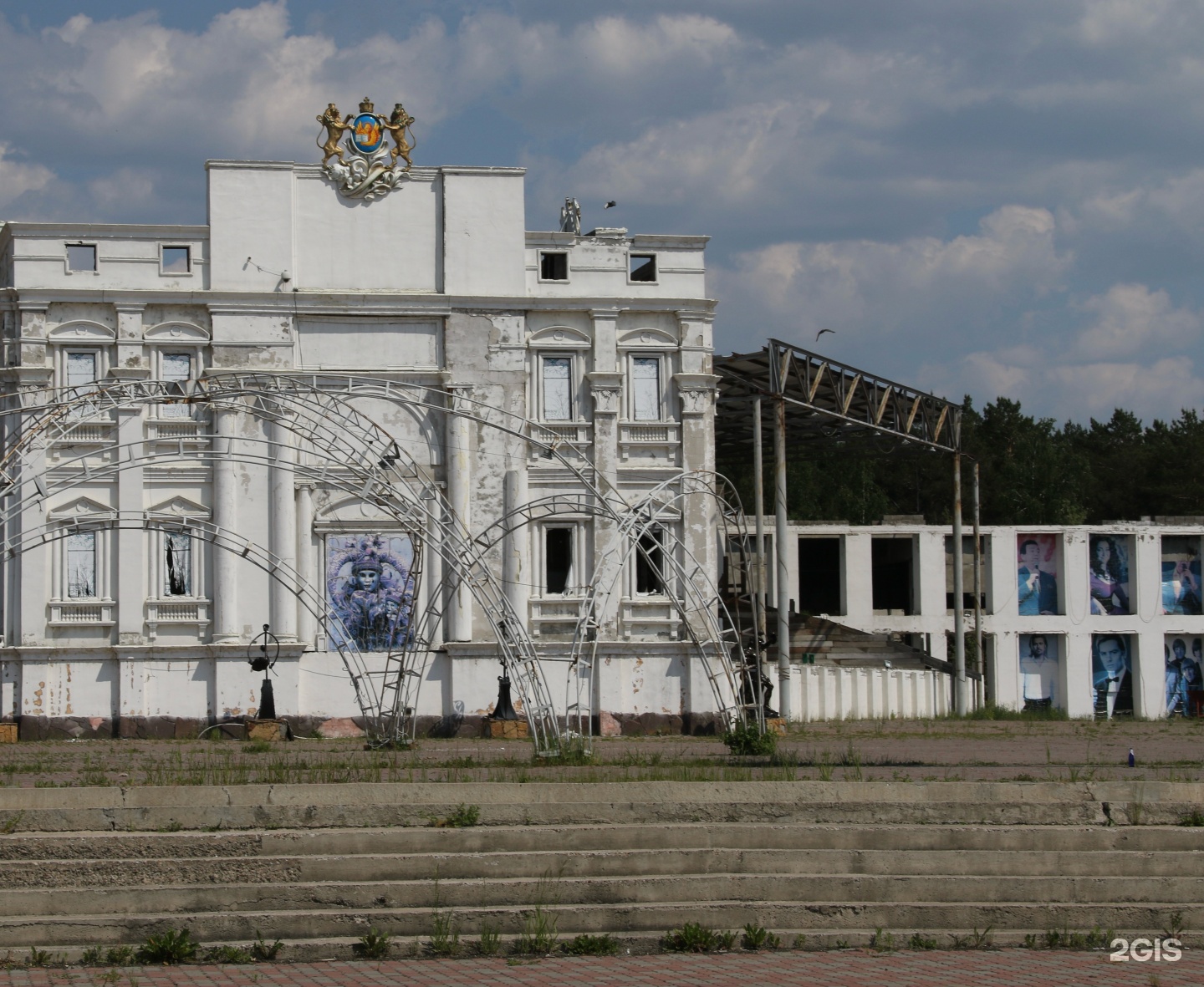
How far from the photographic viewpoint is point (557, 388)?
37188 millimetres

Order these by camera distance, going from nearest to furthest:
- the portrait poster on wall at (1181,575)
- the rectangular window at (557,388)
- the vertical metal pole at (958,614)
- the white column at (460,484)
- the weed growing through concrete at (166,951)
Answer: the weed growing through concrete at (166,951) → the white column at (460,484) → the rectangular window at (557,388) → the vertical metal pole at (958,614) → the portrait poster on wall at (1181,575)

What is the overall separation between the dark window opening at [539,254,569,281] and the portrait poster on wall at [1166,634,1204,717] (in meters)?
31.2

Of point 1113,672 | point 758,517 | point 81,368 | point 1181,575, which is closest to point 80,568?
point 81,368

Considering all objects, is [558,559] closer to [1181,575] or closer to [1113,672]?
[1113,672]

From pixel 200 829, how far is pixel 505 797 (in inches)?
118

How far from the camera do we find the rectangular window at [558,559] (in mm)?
36906

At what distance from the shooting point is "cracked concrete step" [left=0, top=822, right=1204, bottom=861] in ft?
47.0

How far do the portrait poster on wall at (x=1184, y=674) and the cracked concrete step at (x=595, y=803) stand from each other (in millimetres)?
42763

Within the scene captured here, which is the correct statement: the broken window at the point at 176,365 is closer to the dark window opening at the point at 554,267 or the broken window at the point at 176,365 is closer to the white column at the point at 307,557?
the white column at the point at 307,557

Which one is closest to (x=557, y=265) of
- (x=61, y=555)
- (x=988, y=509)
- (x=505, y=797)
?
(x=61, y=555)

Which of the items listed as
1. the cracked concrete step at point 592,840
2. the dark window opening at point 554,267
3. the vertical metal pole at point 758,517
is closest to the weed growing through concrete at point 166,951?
the cracked concrete step at point 592,840

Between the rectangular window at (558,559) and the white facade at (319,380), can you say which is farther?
the rectangular window at (558,559)

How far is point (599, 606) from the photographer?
35.8 metres

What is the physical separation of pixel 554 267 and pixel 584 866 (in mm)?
24666
